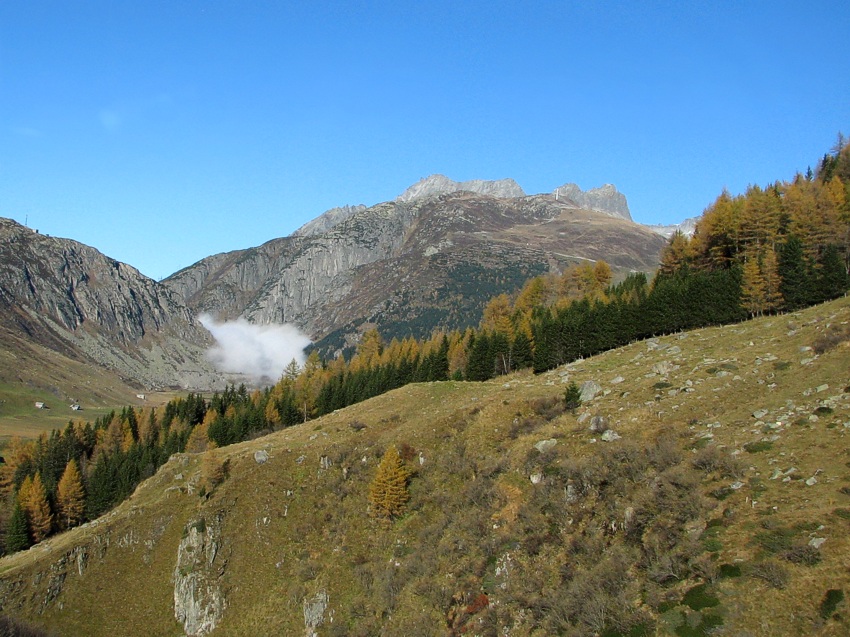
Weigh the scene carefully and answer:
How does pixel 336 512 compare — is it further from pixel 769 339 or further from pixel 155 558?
pixel 769 339

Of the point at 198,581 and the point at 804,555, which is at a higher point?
the point at 804,555

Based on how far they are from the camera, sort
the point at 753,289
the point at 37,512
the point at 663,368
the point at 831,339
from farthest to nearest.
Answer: the point at 37,512 → the point at 753,289 → the point at 663,368 → the point at 831,339

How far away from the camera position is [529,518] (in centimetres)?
4884

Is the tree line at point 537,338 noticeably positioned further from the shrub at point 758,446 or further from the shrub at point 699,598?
the shrub at point 699,598

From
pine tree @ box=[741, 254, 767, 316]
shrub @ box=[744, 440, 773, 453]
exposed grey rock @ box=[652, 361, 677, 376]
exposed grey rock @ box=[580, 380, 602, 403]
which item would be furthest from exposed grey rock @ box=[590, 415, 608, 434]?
pine tree @ box=[741, 254, 767, 316]

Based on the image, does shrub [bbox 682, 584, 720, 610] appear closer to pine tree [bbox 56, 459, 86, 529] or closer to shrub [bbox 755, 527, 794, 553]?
shrub [bbox 755, 527, 794, 553]

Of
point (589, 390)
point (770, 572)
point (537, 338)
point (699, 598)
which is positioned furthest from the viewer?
point (537, 338)

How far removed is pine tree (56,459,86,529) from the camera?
107438mm

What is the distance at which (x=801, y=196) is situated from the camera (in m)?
103

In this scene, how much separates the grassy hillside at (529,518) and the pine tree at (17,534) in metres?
12.8

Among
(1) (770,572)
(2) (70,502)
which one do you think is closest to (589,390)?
(1) (770,572)

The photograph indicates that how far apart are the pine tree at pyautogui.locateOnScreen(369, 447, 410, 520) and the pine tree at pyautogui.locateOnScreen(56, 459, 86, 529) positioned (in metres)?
70.4

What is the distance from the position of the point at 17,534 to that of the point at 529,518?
8869 cm

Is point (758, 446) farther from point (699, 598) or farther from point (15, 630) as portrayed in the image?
point (15, 630)
